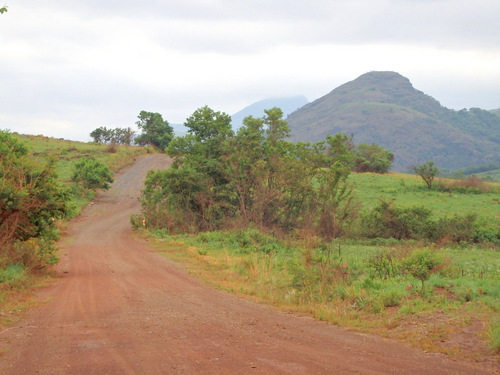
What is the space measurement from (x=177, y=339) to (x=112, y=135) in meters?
83.9

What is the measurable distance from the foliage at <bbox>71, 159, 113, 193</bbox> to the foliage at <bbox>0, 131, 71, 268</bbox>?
27048 millimetres

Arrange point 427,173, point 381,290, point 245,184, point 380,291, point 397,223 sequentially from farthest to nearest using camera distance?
point 427,173 < point 397,223 < point 245,184 < point 381,290 < point 380,291

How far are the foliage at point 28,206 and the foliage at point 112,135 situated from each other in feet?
224

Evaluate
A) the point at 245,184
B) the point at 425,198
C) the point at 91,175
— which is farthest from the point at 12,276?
the point at 425,198

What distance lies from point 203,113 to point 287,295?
71.7ft

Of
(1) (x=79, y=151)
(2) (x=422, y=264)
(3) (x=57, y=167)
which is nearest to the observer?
(2) (x=422, y=264)

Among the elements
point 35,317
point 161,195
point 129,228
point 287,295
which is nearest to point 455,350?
point 287,295

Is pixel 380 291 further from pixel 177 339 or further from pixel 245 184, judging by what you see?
A: pixel 245 184

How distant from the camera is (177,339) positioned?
7723 millimetres

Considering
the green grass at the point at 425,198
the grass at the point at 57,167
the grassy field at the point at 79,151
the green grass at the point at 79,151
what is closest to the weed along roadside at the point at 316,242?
the green grass at the point at 425,198

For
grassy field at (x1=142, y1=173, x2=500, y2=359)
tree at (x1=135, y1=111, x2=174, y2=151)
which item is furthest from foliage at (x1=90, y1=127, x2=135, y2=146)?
grassy field at (x1=142, y1=173, x2=500, y2=359)

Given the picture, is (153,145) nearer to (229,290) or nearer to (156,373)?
(229,290)

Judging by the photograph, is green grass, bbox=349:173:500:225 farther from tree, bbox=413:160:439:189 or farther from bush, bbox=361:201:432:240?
bush, bbox=361:201:432:240

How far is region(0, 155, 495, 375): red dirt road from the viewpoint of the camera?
628 centimetres
